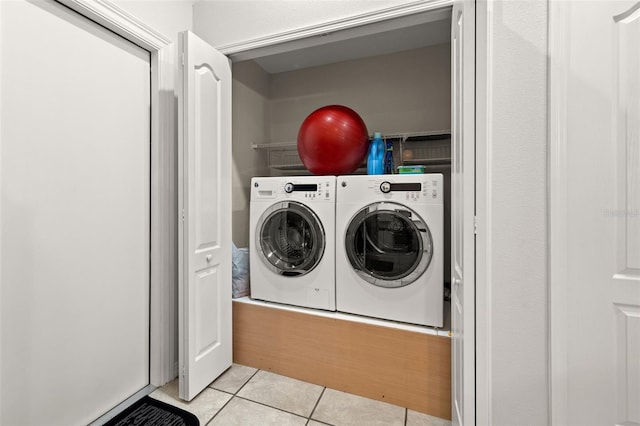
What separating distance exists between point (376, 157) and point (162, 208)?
1435 mm

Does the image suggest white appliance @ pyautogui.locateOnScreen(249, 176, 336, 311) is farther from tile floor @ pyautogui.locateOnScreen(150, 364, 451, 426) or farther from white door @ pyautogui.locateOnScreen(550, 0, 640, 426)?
white door @ pyautogui.locateOnScreen(550, 0, 640, 426)

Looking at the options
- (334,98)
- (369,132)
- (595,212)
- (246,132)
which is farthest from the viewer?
(334,98)

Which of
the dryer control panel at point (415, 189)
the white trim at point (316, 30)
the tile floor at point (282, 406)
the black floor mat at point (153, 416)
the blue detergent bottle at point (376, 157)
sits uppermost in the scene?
the white trim at point (316, 30)

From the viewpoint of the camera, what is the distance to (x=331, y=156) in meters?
1.89

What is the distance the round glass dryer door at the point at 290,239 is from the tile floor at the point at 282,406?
0.70m

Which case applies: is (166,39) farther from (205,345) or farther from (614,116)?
(614,116)

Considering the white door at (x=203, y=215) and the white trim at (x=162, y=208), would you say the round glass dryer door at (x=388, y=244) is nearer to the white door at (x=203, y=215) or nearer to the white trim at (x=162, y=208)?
the white door at (x=203, y=215)

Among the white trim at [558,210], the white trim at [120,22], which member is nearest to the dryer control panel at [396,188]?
the white trim at [558,210]

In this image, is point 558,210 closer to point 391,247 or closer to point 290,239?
point 391,247

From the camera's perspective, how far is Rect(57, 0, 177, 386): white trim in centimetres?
170

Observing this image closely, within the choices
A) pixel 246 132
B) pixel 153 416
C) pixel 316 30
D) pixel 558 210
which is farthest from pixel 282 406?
pixel 316 30

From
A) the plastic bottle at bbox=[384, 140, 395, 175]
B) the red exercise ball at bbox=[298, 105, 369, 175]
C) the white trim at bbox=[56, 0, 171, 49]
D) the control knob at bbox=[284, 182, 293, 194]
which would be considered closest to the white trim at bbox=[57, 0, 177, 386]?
the white trim at bbox=[56, 0, 171, 49]

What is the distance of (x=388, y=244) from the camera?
170 centimetres

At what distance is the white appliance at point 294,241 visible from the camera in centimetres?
180
